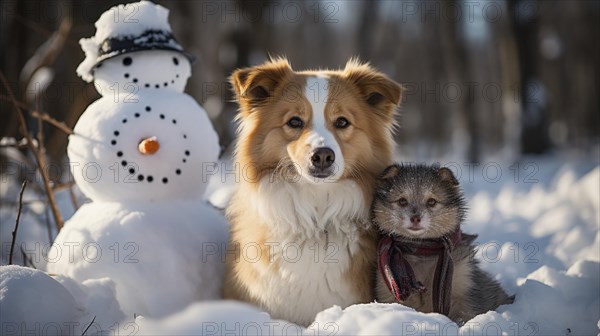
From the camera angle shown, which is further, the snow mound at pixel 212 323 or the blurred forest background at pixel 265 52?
the blurred forest background at pixel 265 52

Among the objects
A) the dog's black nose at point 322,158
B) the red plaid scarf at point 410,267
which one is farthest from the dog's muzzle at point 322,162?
the red plaid scarf at point 410,267

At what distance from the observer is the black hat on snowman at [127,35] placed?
389 centimetres

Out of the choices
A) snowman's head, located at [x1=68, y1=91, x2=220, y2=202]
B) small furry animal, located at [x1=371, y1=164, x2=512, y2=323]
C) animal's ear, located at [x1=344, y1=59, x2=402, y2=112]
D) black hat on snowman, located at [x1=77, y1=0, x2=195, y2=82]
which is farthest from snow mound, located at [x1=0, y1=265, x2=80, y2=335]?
animal's ear, located at [x1=344, y1=59, x2=402, y2=112]

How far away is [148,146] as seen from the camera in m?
3.62

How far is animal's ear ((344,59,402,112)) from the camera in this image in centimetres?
354

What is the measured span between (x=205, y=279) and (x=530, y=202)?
5.48 meters

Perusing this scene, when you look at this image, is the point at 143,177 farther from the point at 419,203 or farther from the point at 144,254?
the point at 419,203

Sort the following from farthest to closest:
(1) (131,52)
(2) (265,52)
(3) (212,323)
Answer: (2) (265,52) < (1) (131,52) < (3) (212,323)

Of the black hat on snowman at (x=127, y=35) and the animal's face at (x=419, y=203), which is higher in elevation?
the black hat on snowman at (x=127, y=35)

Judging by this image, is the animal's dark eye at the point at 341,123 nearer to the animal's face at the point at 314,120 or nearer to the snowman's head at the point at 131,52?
the animal's face at the point at 314,120

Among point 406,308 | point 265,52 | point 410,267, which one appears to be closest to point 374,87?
point 410,267

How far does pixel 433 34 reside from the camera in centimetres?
2534

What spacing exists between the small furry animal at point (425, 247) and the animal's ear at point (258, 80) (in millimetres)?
969

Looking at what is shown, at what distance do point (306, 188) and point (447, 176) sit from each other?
35.0 inches
